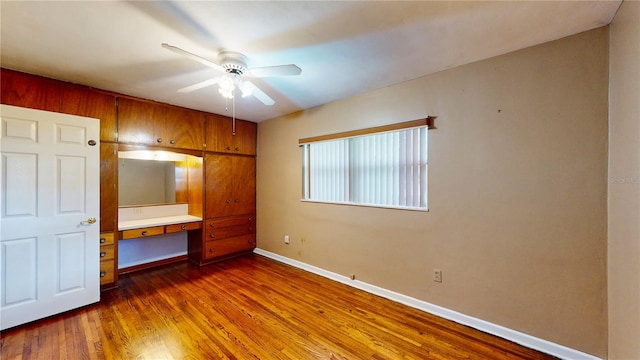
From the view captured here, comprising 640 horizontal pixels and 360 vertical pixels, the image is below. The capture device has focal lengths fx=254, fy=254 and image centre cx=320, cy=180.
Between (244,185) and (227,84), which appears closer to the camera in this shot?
(227,84)

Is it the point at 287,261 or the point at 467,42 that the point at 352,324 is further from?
the point at 467,42

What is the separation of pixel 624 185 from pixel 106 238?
4.58m

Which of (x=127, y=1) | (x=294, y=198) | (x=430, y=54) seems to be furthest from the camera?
(x=294, y=198)

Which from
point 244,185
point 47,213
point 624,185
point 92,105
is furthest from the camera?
point 244,185

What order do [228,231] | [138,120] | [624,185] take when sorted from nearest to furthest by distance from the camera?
[624,185], [138,120], [228,231]

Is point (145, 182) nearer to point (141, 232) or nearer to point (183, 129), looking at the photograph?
point (141, 232)

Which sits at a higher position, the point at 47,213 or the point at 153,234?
the point at 47,213

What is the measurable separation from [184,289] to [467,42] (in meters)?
3.78

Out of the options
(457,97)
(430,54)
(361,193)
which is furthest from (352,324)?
(430,54)

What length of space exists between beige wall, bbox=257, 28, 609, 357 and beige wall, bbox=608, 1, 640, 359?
9 centimetres

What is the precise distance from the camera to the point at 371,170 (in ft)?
9.99

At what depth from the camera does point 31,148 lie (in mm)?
2336

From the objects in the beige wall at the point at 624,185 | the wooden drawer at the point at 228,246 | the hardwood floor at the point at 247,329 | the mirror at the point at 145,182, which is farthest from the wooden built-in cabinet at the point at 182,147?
the beige wall at the point at 624,185

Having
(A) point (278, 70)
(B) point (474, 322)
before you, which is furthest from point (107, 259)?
(B) point (474, 322)
